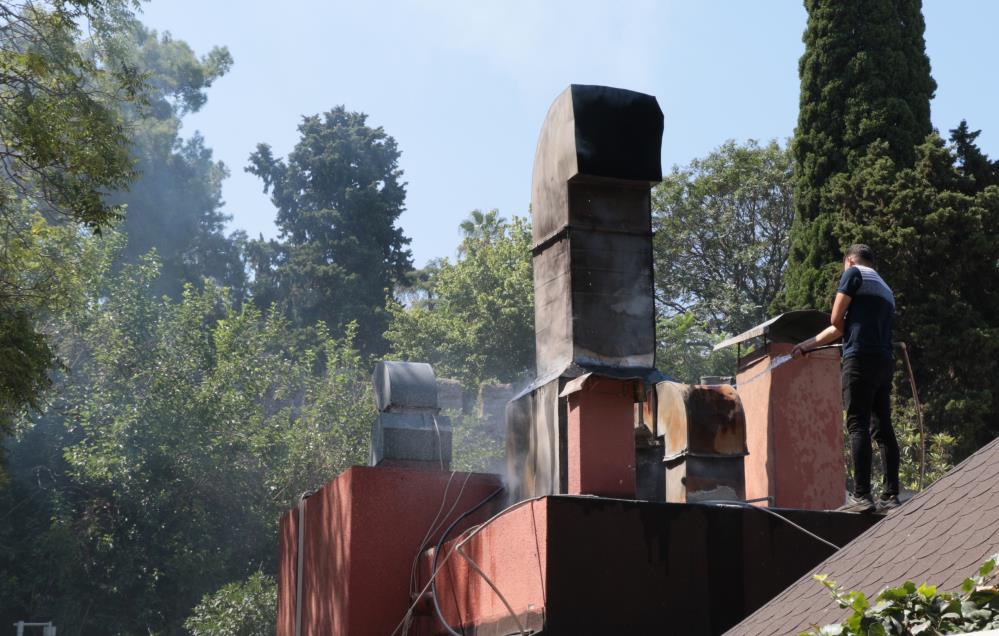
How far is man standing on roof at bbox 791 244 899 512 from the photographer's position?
6777mm

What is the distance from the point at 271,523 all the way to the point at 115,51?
15648mm

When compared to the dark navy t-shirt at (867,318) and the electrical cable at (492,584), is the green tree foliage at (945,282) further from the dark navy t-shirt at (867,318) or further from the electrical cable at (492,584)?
the electrical cable at (492,584)

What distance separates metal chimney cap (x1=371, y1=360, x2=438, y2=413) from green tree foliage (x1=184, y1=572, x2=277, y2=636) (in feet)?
43.1

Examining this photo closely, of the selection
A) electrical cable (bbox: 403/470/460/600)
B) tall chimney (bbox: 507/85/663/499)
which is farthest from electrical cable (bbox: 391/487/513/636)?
tall chimney (bbox: 507/85/663/499)

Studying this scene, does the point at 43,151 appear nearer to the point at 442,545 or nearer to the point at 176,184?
the point at 442,545

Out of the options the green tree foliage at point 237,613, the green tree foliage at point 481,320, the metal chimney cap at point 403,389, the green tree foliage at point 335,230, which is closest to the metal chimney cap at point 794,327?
the metal chimney cap at point 403,389

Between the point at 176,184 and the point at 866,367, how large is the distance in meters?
50.9

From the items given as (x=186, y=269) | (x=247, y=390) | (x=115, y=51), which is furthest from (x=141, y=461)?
(x=186, y=269)

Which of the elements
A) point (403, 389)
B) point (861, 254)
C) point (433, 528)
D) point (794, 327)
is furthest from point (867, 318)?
point (403, 389)

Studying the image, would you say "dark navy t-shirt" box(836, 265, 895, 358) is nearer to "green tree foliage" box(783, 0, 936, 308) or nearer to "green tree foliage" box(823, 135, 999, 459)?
"green tree foliage" box(823, 135, 999, 459)

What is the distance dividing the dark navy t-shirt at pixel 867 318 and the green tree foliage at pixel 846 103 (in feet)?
42.6

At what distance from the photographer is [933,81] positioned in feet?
68.1

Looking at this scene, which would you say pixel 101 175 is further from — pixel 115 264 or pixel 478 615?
pixel 115 264

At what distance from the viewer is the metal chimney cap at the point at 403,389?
1073cm
